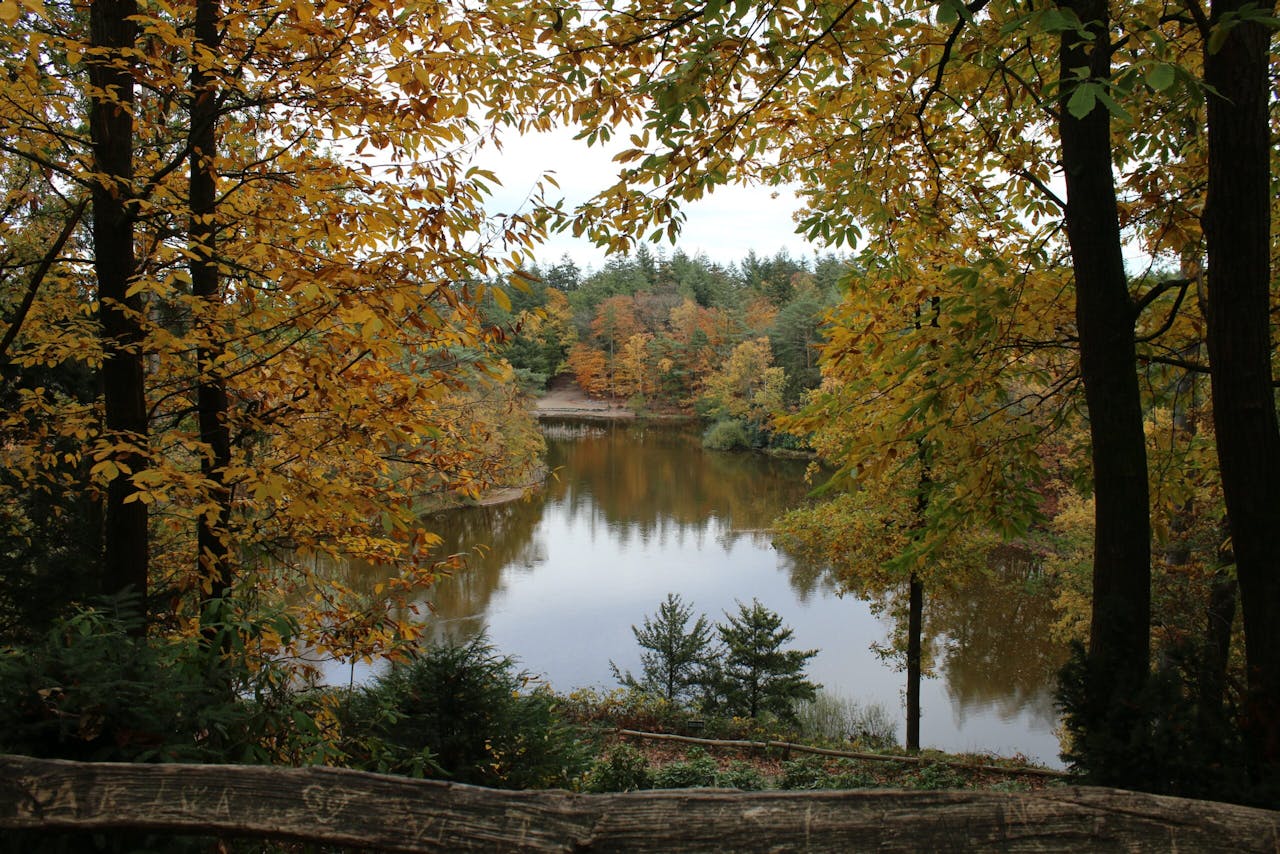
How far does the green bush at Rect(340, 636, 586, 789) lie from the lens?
4645 millimetres

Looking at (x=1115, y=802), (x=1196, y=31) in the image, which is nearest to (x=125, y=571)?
(x=1115, y=802)

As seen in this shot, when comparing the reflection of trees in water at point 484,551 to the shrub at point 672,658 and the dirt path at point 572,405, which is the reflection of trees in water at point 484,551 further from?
the dirt path at point 572,405

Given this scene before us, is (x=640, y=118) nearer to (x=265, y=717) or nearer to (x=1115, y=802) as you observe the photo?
(x=265, y=717)

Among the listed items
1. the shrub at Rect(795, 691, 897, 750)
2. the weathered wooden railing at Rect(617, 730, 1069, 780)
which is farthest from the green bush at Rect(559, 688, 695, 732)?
the shrub at Rect(795, 691, 897, 750)

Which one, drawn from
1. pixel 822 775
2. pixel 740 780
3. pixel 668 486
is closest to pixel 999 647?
pixel 822 775

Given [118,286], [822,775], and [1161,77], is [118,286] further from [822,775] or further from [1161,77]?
[822,775]

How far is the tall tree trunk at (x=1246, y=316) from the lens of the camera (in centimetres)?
302

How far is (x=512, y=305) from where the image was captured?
259 centimetres

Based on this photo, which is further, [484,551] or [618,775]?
[484,551]

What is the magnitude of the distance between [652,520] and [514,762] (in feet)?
69.9

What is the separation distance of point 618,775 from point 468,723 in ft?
6.42

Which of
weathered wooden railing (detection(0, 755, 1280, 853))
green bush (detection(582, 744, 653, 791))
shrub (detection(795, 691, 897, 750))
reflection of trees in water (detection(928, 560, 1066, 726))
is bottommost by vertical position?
shrub (detection(795, 691, 897, 750))

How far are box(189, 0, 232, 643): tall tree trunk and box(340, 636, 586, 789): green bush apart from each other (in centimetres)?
122

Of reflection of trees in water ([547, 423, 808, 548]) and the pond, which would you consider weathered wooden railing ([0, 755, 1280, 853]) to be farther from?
reflection of trees in water ([547, 423, 808, 548])
